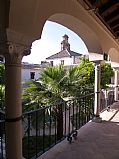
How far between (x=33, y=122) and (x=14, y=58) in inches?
164

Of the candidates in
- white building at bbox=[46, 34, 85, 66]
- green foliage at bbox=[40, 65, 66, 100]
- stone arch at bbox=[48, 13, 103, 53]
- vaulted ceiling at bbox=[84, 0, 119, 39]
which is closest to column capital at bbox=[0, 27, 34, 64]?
stone arch at bbox=[48, 13, 103, 53]

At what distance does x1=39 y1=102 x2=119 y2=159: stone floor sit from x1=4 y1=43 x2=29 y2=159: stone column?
0.93m

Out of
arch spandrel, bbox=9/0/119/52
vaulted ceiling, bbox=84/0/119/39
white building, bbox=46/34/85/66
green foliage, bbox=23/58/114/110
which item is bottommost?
green foliage, bbox=23/58/114/110

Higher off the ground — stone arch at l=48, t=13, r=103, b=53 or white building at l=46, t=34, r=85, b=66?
white building at l=46, t=34, r=85, b=66

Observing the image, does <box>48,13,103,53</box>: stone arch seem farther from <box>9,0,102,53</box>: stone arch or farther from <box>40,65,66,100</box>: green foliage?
<box>40,65,66,100</box>: green foliage

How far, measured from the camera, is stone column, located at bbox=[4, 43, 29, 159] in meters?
2.21

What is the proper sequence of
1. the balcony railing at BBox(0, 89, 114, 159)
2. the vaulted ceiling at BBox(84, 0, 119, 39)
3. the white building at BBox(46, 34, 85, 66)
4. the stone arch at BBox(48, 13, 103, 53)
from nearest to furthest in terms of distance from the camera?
the balcony railing at BBox(0, 89, 114, 159) < the stone arch at BBox(48, 13, 103, 53) < the vaulted ceiling at BBox(84, 0, 119, 39) < the white building at BBox(46, 34, 85, 66)

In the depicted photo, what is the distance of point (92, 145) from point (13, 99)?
1931 millimetres

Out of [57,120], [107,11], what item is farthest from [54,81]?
[107,11]

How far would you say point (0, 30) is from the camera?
204cm

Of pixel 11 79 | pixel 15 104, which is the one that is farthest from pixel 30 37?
pixel 15 104

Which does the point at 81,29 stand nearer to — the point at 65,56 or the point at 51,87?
the point at 51,87

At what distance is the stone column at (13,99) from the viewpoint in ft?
7.26

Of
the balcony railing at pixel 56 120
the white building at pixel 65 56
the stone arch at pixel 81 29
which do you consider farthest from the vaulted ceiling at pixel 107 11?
the white building at pixel 65 56
